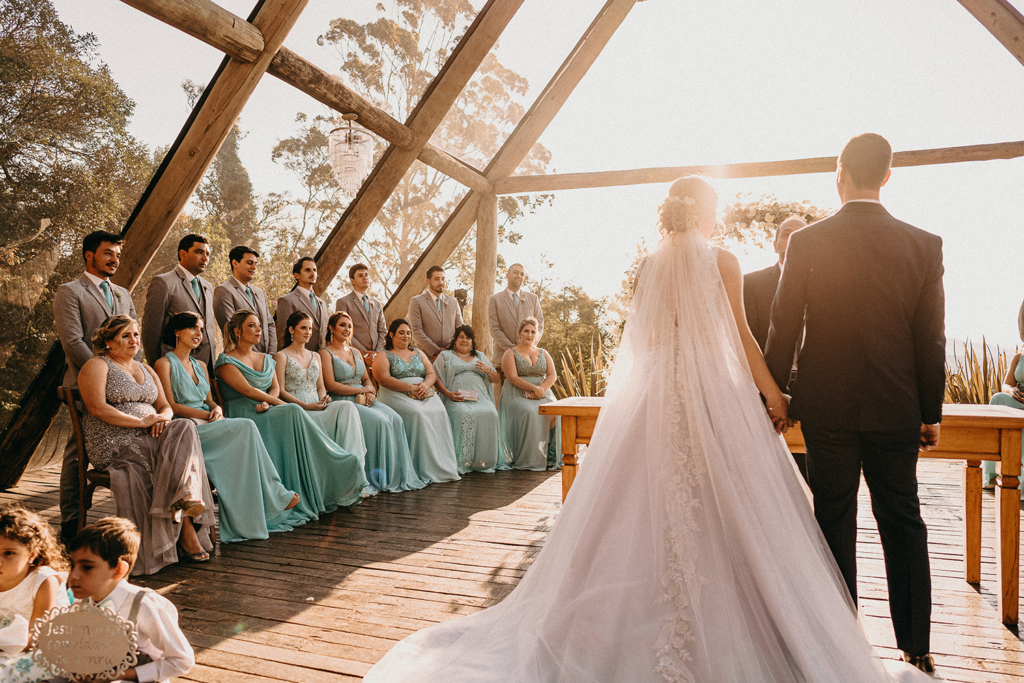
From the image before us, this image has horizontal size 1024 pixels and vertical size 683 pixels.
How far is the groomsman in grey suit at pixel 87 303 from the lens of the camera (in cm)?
350

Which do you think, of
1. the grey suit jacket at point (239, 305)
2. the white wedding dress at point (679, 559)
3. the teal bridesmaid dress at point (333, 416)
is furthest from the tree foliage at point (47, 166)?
the white wedding dress at point (679, 559)

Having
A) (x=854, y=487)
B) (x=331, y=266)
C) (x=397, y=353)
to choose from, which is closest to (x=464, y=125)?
(x=331, y=266)

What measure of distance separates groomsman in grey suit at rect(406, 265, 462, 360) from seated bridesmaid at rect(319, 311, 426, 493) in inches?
40.1

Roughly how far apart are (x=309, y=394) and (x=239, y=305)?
76 cm

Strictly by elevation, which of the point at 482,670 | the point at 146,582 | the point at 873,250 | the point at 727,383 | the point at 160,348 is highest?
the point at 873,250

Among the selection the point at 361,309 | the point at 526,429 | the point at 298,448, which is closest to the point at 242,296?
the point at 298,448

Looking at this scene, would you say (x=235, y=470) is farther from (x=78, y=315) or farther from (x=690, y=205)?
(x=690, y=205)

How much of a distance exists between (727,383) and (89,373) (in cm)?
287

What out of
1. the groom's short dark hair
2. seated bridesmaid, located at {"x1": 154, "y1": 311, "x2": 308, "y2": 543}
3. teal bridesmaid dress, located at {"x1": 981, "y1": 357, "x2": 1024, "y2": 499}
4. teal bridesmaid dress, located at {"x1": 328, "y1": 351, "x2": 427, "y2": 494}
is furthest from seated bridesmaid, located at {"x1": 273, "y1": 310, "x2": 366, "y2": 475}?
teal bridesmaid dress, located at {"x1": 981, "y1": 357, "x2": 1024, "y2": 499}

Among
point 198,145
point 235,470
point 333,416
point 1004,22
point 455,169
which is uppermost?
point 1004,22

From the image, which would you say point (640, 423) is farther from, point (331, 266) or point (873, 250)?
point (331, 266)

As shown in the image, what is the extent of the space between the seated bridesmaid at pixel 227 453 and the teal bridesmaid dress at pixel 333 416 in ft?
2.45

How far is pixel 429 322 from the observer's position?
6.01 metres

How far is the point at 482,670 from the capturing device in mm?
1766
